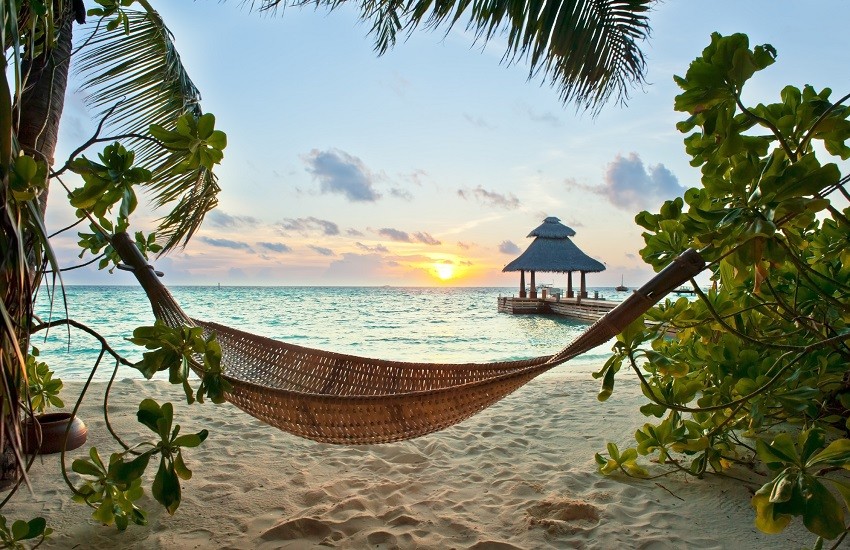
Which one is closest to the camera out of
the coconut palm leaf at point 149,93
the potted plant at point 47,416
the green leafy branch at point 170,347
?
the green leafy branch at point 170,347

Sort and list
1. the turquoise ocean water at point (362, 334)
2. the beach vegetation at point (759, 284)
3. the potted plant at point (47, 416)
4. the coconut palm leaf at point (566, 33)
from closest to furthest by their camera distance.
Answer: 1. the beach vegetation at point (759, 284)
2. the potted plant at point (47, 416)
3. the coconut palm leaf at point (566, 33)
4. the turquoise ocean water at point (362, 334)

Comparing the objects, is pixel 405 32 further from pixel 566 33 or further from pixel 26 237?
pixel 26 237

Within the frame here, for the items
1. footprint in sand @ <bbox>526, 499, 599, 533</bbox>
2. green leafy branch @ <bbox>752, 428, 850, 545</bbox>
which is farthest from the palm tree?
green leafy branch @ <bbox>752, 428, 850, 545</bbox>

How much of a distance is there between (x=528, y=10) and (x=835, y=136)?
1.75 m

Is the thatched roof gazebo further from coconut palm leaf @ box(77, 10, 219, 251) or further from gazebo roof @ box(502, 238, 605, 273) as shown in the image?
coconut palm leaf @ box(77, 10, 219, 251)

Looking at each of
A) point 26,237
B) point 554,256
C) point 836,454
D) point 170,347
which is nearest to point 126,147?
point 26,237

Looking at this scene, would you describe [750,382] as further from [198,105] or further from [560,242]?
[560,242]

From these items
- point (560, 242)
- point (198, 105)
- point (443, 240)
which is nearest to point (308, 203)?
point (443, 240)

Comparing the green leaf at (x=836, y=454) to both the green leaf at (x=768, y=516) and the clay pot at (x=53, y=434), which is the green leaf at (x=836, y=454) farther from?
the clay pot at (x=53, y=434)

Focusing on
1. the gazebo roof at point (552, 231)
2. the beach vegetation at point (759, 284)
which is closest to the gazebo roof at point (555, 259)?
the gazebo roof at point (552, 231)

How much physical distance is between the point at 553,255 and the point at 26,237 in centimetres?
1219

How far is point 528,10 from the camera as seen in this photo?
2.24 metres

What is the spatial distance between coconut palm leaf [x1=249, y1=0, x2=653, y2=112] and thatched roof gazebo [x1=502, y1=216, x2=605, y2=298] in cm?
1010

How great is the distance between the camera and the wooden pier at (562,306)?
11242 mm
